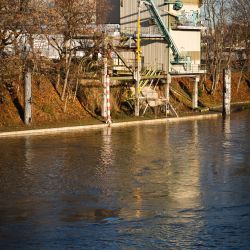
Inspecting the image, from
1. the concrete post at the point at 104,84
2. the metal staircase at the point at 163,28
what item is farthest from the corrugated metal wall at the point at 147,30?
the concrete post at the point at 104,84

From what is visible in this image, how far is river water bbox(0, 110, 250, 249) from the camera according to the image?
49.9 ft

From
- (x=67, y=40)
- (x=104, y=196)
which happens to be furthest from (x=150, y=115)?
(x=104, y=196)

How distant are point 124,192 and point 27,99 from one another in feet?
60.2

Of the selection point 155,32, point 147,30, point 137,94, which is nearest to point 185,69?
point 155,32

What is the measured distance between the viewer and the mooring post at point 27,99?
37.5 metres

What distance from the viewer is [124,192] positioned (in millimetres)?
20375

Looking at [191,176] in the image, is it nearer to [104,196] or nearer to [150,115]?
[104,196]

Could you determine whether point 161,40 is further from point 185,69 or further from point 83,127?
point 83,127

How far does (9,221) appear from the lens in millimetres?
16672

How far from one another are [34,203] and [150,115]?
89.3 feet

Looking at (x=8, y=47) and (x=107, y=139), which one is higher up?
(x=8, y=47)

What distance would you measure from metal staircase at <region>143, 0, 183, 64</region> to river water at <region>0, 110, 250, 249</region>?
49.6ft

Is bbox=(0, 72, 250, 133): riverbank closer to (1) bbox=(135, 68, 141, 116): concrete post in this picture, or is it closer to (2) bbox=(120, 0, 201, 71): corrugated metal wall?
(1) bbox=(135, 68, 141, 116): concrete post

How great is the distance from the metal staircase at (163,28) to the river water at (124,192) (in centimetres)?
1510
